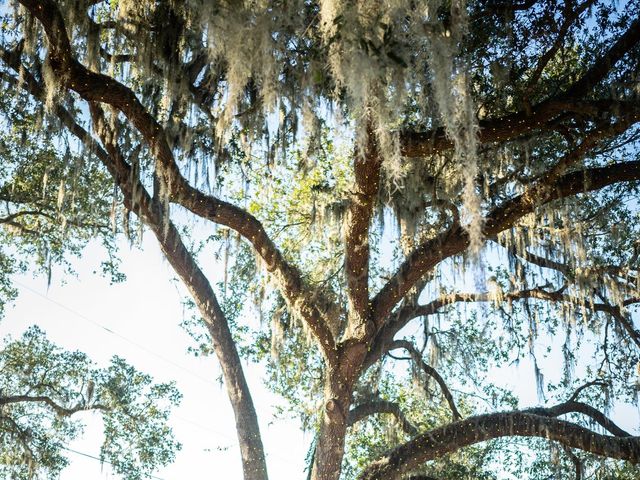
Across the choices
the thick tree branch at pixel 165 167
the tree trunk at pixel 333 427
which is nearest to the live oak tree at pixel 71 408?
the tree trunk at pixel 333 427

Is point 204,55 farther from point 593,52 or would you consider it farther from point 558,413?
point 558,413

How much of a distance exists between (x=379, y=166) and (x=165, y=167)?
1.36 meters

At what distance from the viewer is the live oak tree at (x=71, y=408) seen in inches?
317

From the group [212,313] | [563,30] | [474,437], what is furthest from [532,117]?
[212,313]

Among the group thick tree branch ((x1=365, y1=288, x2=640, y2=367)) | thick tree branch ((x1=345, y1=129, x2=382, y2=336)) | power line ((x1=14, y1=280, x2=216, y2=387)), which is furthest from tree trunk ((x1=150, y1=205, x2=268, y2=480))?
power line ((x1=14, y1=280, x2=216, y2=387))

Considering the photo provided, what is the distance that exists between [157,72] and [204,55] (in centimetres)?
34

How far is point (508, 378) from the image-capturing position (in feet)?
26.9

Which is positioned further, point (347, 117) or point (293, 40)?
point (347, 117)

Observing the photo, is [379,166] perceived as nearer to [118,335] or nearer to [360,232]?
[360,232]

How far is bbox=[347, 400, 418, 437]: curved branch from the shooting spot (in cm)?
681

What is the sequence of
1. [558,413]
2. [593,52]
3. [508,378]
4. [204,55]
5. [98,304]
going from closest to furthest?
[204,55] < [593,52] < [558,413] < [508,378] < [98,304]

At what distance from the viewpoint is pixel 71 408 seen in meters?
8.17

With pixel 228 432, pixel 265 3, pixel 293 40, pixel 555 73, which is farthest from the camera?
pixel 228 432

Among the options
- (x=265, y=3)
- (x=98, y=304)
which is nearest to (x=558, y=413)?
(x=265, y=3)
